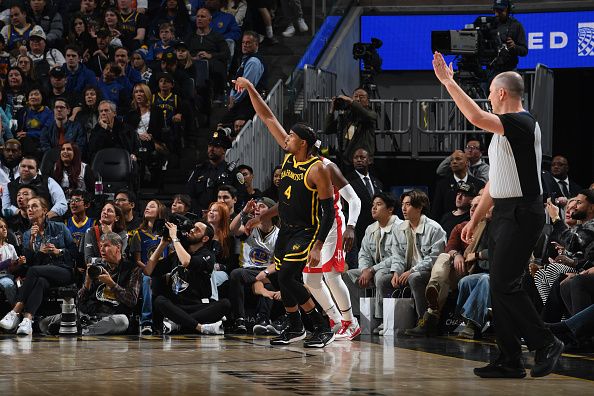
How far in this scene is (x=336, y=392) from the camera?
6727mm

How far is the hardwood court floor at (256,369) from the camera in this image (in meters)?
6.89

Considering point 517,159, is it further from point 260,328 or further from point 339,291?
point 260,328

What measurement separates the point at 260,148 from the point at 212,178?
4.76ft

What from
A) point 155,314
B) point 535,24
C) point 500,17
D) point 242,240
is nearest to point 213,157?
point 242,240

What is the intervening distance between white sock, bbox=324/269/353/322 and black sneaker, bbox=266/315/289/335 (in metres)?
0.90

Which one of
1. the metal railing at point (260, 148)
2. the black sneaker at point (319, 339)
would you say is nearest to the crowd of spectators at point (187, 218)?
the metal railing at point (260, 148)

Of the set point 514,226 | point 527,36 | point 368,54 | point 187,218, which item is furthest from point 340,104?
point 514,226

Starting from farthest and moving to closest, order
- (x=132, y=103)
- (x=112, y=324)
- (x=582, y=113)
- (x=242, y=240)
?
(x=582, y=113) < (x=132, y=103) < (x=242, y=240) < (x=112, y=324)

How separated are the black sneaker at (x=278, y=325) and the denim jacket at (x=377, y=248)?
1.01 meters

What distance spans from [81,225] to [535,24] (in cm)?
875

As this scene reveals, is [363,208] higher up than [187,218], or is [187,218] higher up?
[363,208]

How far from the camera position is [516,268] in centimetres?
724

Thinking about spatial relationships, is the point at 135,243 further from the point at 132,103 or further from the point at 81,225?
the point at 132,103

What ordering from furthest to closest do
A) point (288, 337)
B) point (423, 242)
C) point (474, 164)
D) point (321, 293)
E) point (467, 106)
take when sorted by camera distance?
1. point (474, 164)
2. point (423, 242)
3. point (321, 293)
4. point (288, 337)
5. point (467, 106)
